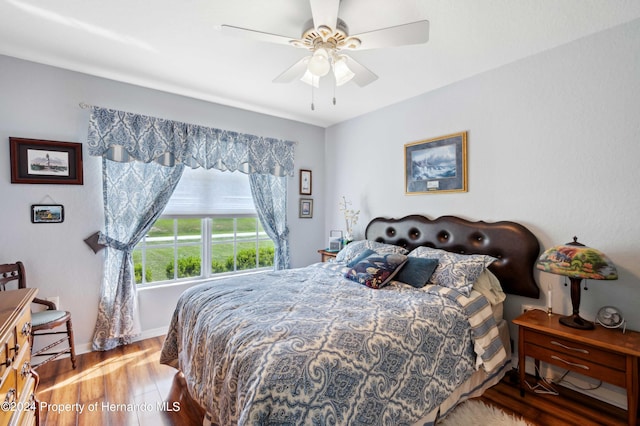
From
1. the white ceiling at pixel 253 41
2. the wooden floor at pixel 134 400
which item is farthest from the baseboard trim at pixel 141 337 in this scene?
the white ceiling at pixel 253 41

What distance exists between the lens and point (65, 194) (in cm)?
264

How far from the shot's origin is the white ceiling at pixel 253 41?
1.83 metres

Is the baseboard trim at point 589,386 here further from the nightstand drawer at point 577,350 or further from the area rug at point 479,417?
the area rug at point 479,417

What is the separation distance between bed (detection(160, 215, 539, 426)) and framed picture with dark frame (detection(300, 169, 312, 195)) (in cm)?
154

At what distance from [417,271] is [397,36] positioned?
5.63ft

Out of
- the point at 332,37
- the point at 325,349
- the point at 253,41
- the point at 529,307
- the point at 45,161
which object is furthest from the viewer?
the point at 45,161

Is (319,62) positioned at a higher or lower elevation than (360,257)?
higher

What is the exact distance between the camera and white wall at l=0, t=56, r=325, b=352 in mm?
2428

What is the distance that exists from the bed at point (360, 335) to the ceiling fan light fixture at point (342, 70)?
1.52 metres

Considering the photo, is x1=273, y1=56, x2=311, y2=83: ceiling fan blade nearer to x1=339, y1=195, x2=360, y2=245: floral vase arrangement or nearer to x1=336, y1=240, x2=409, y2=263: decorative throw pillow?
x1=336, y1=240, x2=409, y2=263: decorative throw pillow

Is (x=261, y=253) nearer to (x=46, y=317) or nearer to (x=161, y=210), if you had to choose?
(x=161, y=210)

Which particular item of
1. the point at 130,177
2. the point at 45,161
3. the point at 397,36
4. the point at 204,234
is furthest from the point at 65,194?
the point at 397,36

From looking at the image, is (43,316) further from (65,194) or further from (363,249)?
(363,249)

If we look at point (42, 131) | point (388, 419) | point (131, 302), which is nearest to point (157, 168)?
point (42, 131)
